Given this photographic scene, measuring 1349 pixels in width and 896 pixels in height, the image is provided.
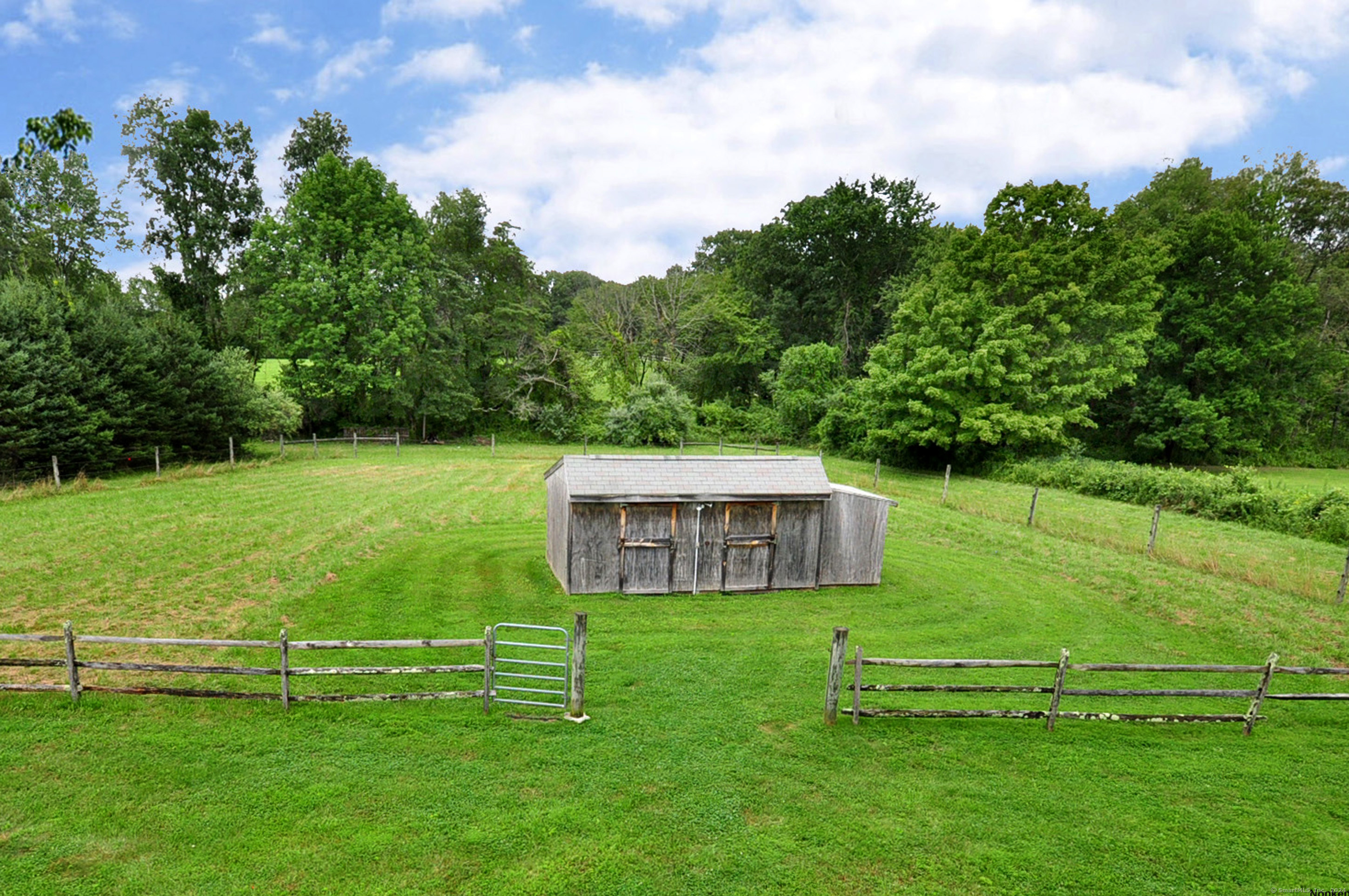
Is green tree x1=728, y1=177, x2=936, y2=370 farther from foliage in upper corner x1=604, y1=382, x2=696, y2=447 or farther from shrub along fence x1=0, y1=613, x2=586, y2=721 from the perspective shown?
shrub along fence x1=0, y1=613, x2=586, y2=721

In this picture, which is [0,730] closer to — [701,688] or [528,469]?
[701,688]

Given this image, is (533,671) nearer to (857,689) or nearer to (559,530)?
(559,530)

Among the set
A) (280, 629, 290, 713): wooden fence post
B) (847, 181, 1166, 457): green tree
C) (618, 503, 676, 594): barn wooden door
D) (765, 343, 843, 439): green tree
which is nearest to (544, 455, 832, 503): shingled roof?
(618, 503, 676, 594): barn wooden door

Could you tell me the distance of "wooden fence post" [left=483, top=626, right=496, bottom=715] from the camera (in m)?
9.14

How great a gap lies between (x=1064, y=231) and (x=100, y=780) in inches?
1601

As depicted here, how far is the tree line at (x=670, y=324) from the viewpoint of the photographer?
2969 centimetres

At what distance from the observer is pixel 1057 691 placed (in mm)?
9164

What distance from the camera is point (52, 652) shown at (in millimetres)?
10430

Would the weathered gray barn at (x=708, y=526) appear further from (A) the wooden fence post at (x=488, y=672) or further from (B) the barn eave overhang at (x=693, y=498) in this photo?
(A) the wooden fence post at (x=488, y=672)

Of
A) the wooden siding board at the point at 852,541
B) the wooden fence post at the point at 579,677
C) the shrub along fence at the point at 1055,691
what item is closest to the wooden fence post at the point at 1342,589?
the shrub along fence at the point at 1055,691

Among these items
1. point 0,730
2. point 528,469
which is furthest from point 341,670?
point 528,469

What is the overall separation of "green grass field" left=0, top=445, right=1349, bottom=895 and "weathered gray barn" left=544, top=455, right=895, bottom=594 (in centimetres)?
58

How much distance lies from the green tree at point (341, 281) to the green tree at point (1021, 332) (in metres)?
28.4

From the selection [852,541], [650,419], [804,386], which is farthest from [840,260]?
[852,541]
